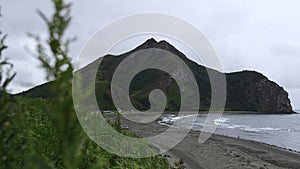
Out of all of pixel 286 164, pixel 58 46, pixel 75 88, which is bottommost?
pixel 286 164

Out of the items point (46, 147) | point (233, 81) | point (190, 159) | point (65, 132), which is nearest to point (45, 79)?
point (65, 132)

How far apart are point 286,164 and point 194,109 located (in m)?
116

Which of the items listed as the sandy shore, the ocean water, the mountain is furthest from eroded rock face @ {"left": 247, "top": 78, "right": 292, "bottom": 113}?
the sandy shore

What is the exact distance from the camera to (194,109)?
141 m

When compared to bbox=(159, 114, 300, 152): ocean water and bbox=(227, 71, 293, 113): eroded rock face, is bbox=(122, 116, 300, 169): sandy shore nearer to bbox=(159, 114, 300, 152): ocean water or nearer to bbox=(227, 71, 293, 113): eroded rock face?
bbox=(159, 114, 300, 152): ocean water

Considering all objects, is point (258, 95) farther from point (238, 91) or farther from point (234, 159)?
point (234, 159)

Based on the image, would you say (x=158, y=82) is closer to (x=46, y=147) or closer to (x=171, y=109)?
(x=171, y=109)

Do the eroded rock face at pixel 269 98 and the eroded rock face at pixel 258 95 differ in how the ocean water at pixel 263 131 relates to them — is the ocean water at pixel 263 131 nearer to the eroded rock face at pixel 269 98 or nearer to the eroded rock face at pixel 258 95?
the eroded rock face at pixel 269 98

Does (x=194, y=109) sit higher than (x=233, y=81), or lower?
lower

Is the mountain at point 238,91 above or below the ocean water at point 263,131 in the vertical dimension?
above

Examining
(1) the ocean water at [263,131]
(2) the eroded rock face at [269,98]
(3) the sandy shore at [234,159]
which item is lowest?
(3) the sandy shore at [234,159]

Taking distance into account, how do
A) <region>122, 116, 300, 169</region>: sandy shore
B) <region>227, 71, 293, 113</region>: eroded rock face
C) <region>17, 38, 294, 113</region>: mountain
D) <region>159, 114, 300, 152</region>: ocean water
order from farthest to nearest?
<region>227, 71, 293, 113</region>: eroded rock face < <region>17, 38, 294, 113</region>: mountain < <region>159, 114, 300, 152</region>: ocean water < <region>122, 116, 300, 169</region>: sandy shore

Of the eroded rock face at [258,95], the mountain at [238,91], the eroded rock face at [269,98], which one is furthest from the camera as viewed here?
the eroded rock face at [258,95]

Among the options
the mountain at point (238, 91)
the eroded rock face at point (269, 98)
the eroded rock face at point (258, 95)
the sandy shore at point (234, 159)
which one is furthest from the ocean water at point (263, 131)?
the eroded rock face at point (258, 95)
